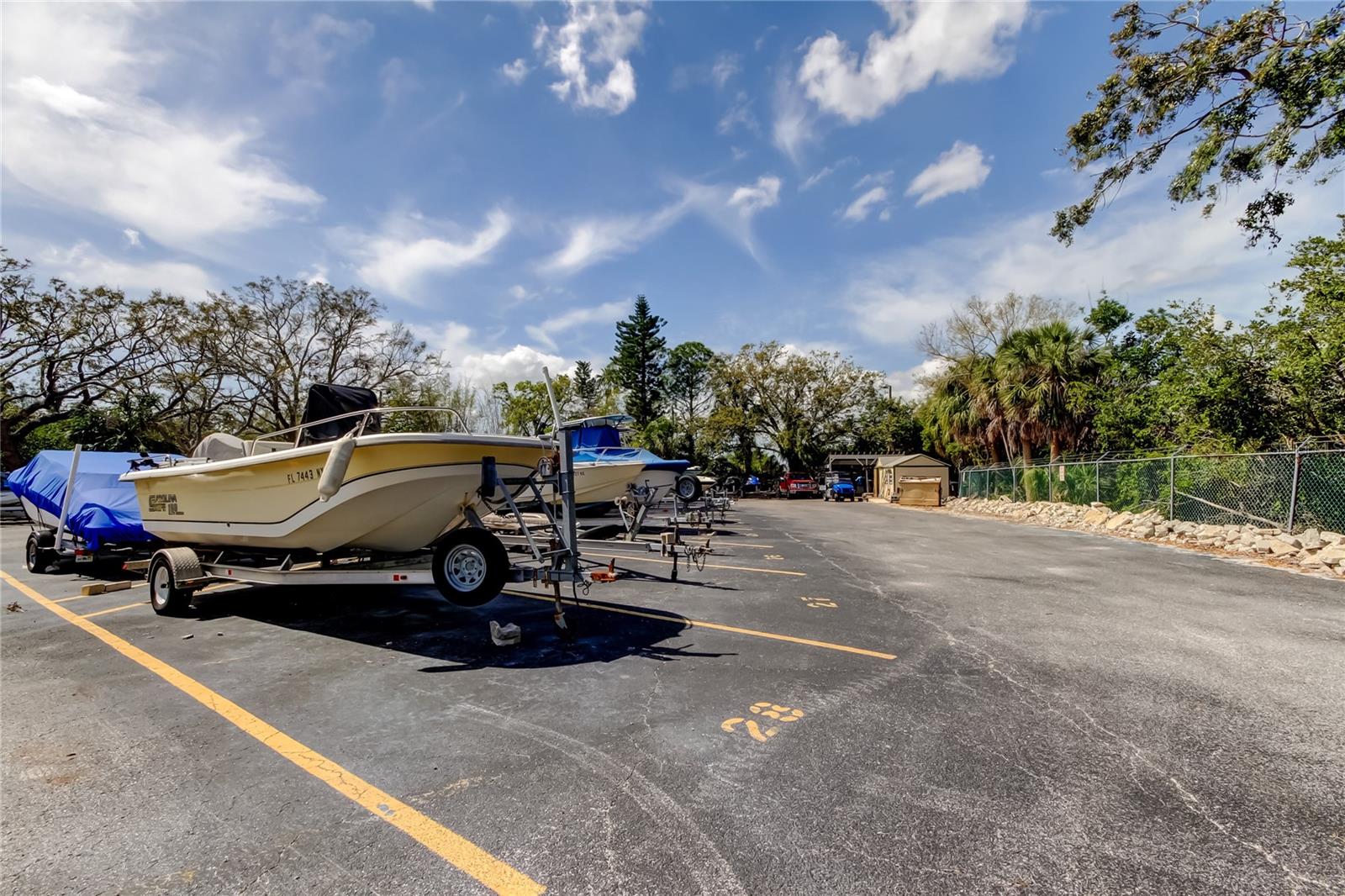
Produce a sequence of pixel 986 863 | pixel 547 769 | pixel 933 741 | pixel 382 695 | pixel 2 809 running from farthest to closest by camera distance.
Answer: pixel 382 695, pixel 933 741, pixel 547 769, pixel 2 809, pixel 986 863

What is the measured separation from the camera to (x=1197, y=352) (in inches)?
549

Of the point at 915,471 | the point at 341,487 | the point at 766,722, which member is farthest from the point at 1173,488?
the point at 915,471

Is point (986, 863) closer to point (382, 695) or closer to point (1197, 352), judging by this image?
point (382, 695)

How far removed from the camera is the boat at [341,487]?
197 inches

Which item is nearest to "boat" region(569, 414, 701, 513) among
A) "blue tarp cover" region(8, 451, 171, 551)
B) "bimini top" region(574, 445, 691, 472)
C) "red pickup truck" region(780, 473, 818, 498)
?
"bimini top" region(574, 445, 691, 472)

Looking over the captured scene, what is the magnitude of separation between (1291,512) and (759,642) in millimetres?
11150

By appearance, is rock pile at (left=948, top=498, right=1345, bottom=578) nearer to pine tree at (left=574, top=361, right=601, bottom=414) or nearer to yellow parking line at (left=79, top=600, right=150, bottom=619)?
yellow parking line at (left=79, top=600, right=150, bottom=619)

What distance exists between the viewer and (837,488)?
116ft

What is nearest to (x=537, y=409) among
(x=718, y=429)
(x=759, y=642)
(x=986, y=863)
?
(x=718, y=429)

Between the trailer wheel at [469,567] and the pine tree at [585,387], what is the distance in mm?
45382

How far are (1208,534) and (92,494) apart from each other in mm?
18847

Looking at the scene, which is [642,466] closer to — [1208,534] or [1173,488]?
[1208,534]

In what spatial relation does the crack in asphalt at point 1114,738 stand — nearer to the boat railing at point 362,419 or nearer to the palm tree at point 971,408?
the boat railing at point 362,419

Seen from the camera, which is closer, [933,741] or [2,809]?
[2,809]
